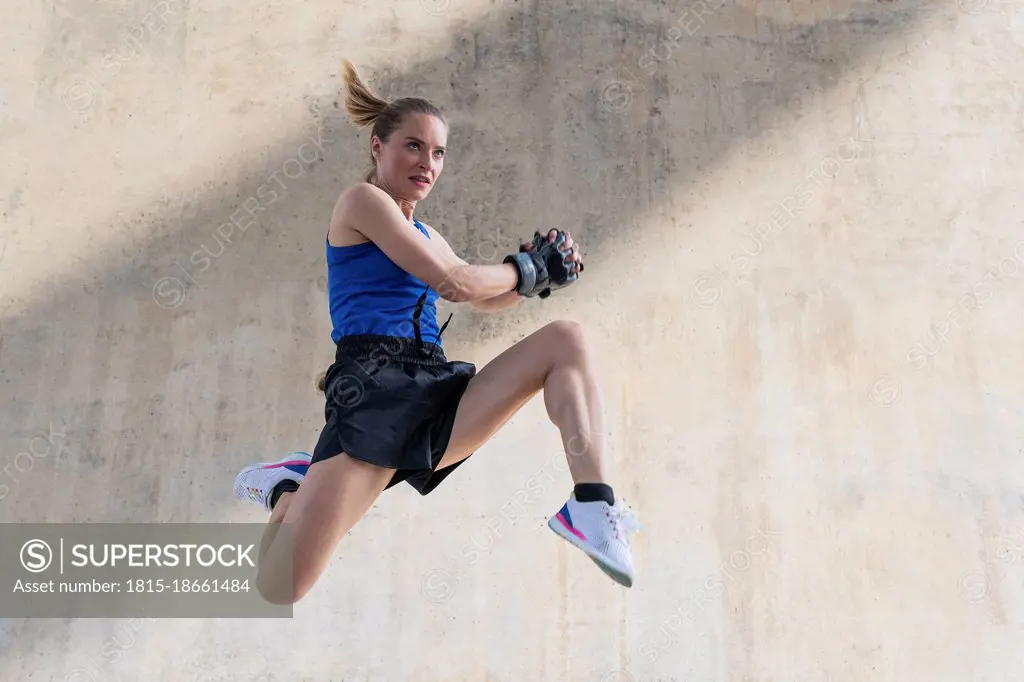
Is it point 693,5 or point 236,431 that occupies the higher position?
point 693,5

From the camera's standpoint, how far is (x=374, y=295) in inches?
93.8

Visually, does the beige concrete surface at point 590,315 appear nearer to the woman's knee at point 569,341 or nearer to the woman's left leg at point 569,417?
the woman's left leg at point 569,417

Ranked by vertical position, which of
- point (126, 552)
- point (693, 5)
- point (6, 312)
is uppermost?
point (693, 5)

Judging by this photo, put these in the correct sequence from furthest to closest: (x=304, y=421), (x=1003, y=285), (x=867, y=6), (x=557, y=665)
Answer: (x=867, y=6) → (x=1003, y=285) → (x=304, y=421) → (x=557, y=665)

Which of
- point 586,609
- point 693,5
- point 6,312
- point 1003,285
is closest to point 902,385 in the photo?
point 1003,285

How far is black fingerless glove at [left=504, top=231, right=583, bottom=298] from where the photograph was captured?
229 centimetres

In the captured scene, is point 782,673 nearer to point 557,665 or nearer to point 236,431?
point 557,665

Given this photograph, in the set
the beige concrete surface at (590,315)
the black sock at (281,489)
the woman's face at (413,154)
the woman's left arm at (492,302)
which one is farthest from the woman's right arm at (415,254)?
the beige concrete surface at (590,315)

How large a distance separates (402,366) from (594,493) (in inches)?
22.6

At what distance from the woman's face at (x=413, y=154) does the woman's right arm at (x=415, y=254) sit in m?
0.14

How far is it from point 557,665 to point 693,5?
2.91 metres

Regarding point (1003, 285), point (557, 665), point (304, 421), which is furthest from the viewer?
point (1003, 285)

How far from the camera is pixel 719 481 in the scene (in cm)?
388

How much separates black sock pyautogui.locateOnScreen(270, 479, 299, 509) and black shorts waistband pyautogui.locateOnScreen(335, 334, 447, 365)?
478 mm
